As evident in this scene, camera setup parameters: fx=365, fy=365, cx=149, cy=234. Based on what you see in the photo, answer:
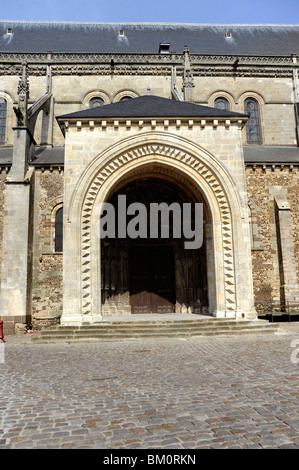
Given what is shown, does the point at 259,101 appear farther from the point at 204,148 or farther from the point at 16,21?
the point at 16,21

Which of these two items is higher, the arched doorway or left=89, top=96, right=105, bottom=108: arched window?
left=89, top=96, right=105, bottom=108: arched window

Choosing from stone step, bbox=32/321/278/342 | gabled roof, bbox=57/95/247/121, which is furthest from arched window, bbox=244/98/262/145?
stone step, bbox=32/321/278/342

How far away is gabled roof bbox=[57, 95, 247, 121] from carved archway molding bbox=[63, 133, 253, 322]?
2.58 ft

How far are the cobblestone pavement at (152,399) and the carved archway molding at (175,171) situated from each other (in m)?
3.22

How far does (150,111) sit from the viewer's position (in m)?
12.2

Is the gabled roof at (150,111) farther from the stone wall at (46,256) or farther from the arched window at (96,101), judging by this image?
the arched window at (96,101)

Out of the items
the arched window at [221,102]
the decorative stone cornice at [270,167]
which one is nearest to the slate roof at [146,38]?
the arched window at [221,102]

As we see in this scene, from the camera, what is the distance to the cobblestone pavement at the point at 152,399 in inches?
128

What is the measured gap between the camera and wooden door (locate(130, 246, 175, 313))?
14.5 metres

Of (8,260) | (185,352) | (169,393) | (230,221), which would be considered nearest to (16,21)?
(8,260)

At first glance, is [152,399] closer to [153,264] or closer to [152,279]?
[152,279]

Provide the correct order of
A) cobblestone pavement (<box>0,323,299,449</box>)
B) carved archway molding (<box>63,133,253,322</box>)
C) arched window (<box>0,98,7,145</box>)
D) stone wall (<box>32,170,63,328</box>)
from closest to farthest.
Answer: cobblestone pavement (<box>0,323,299,449</box>), carved archway molding (<box>63,133,253,322</box>), stone wall (<box>32,170,63,328</box>), arched window (<box>0,98,7,145</box>)

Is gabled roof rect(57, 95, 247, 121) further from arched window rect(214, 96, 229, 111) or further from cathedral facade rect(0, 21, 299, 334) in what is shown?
arched window rect(214, 96, 229, 111)

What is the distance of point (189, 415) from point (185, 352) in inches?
156
